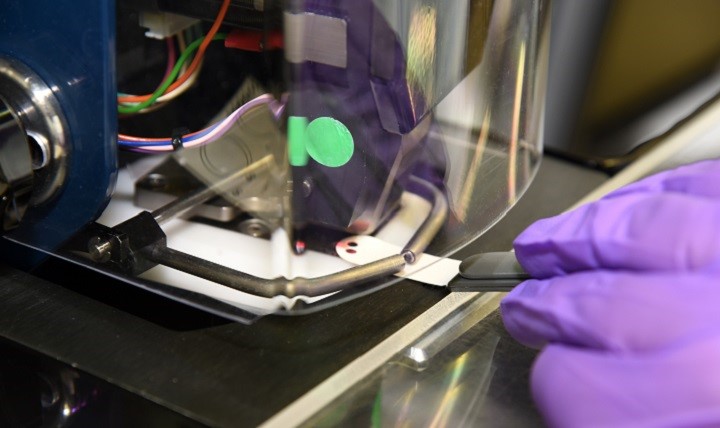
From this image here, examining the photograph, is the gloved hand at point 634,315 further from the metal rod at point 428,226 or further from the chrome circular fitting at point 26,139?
the chrome circular fitting at point 26,139

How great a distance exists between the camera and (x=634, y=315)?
485mm

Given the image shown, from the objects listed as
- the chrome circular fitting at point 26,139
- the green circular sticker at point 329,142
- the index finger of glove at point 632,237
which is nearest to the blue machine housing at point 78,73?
the chrome circular fitting at point 26,139

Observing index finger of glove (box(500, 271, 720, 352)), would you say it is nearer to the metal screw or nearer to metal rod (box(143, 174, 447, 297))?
metal rod (box(143, 174, 447, 297))

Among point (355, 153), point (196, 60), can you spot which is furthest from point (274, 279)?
point (196, 60)

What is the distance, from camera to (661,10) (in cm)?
123

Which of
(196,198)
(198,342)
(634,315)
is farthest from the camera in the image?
(196,198)

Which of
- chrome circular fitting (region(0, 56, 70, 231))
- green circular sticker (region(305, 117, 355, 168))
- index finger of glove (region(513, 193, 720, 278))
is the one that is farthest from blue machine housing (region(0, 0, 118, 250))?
index finger of glove (region(513, 193, 720, 278))

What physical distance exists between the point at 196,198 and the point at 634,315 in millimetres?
377

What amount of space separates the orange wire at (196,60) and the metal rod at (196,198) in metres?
0.09

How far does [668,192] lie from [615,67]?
0.72 metres

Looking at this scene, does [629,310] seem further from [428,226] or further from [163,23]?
[163,23]

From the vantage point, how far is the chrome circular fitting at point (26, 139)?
24.1 inches

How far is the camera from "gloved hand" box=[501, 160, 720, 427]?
1.53 ft

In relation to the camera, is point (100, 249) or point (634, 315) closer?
point (634, 315)
